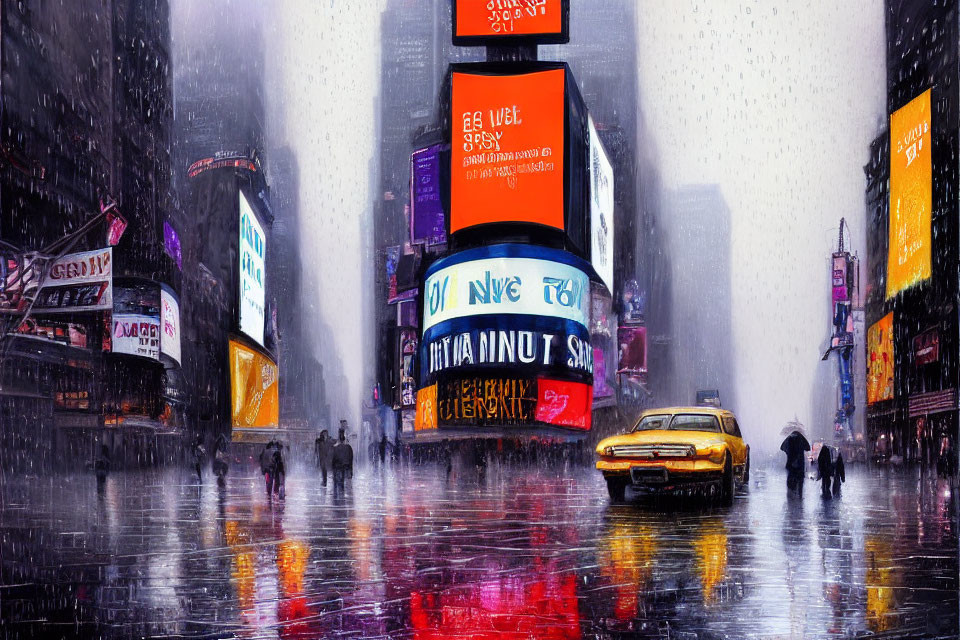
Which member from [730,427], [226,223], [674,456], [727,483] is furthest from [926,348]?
[226,223]

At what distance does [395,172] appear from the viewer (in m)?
159

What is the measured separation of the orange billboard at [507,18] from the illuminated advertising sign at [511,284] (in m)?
11.7

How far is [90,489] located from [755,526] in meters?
21.7

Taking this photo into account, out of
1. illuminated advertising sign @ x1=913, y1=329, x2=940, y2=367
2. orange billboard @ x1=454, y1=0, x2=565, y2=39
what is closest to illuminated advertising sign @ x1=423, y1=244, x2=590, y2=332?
orange billboard @ x1=454, y1=0, x2=565, y2=39

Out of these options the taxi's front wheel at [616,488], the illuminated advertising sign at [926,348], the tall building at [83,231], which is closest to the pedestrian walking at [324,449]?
the tall building at [83,231]

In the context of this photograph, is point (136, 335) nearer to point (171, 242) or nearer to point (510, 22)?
point (171, 242)

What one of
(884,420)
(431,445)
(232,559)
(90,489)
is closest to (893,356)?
(884,420)

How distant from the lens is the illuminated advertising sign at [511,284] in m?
51.6

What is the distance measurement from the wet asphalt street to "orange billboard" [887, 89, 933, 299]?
42.6m

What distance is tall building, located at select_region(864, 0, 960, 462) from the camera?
54375 millimetres

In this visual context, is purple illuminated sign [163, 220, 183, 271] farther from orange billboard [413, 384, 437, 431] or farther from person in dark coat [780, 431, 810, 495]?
person in dark coat [780, 431, 810, 495]

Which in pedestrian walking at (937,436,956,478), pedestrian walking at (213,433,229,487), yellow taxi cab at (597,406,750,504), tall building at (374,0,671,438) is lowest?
pedestrian walking at (937,436,956,478)

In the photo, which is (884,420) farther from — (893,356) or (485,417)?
(485,417)

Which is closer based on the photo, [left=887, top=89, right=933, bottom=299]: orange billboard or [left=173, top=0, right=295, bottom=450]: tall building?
[left=887, top=89, right=933, bottom=299]: orange billboard
